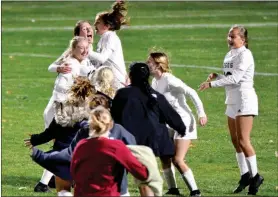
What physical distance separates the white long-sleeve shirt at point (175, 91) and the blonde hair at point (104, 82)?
1.08 metres

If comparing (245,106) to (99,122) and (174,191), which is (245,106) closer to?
(174,191)

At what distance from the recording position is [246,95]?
14305mm

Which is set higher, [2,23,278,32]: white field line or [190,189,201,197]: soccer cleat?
[190,189,201,197]: soccer cleat

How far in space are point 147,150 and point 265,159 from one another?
20.8ft

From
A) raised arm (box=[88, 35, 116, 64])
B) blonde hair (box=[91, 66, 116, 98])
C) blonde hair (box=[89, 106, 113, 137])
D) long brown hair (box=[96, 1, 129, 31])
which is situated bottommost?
blonde hair (box=[89, 106, 113, 137])

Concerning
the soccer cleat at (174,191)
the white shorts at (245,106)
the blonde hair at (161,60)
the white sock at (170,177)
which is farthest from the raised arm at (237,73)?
the soccer cleat at (174,191)

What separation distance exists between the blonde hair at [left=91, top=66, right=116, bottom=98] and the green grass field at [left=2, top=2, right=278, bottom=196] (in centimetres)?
172

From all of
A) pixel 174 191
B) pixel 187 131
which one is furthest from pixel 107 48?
pixel 174 191

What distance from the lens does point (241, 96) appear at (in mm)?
14297

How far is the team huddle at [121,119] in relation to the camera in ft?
36.6

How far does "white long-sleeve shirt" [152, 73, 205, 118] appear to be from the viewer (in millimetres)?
13703

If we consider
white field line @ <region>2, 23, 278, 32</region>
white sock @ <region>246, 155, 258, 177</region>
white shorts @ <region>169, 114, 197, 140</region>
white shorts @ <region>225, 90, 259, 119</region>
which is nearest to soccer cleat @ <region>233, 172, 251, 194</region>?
white sock @ <region>246, 155, 258, 177</region>

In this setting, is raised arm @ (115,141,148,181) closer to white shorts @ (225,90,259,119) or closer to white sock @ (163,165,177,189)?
white sock @ (163,165,177,189)

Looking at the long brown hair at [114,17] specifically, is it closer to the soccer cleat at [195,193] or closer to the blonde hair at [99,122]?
the soccer cleat at [195,193]
